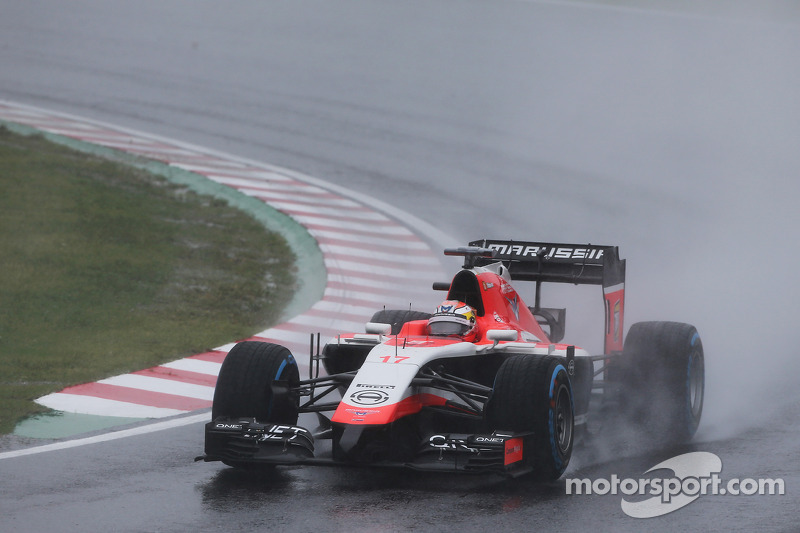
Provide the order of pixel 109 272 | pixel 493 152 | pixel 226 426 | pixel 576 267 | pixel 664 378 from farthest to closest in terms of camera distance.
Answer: pixel 493 152 < pixel 109 272 < pixel 576 267 < pixel 664 378 < pixel 226 426

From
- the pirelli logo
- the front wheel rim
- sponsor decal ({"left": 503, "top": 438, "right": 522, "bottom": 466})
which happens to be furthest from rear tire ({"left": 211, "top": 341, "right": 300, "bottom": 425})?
the pirelli logo

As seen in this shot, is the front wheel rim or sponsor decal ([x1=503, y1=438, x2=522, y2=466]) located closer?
sponsor decal ([x1=503, y1=438, x2=522, y2=466])

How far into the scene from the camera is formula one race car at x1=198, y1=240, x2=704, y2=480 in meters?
8.23

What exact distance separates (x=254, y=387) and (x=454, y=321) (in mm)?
1771

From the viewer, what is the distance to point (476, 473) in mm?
7992

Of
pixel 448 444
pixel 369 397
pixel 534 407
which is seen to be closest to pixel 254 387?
pixel 369 397

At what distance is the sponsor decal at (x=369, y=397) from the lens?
8312 millimetres

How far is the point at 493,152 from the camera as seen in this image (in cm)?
2288

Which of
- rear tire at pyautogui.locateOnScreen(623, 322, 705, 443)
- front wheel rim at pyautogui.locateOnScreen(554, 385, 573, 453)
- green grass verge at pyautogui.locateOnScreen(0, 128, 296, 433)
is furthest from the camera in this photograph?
green grass verge at pyautogui.locateOnScreen(0, 128, 296, 433)

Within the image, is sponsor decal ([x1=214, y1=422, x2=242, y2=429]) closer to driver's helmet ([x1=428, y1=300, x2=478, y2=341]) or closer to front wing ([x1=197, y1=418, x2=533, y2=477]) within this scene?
front wing ([x1=197, y1=418, x2=533, y2=477])

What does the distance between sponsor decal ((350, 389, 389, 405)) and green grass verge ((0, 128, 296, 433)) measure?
10.8 ft

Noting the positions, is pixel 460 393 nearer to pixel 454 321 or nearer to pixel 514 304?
pixel 454 321

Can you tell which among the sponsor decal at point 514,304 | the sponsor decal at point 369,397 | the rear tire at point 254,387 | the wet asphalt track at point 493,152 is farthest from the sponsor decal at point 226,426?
the sponsor decal at point 514,304

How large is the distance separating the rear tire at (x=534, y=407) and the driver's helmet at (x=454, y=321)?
0.95 meters
